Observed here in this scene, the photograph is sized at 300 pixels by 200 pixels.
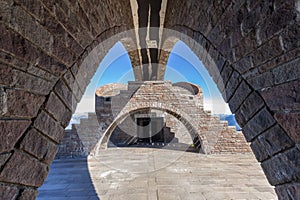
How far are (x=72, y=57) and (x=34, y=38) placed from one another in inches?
16.7

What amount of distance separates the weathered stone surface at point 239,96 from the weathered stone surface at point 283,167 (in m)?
0.44

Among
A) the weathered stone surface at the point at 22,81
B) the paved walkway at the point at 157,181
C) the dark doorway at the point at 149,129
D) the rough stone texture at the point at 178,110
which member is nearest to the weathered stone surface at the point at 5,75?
the weathered stone surface at the point at 22,81

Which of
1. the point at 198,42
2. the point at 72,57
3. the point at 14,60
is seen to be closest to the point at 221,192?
the point at 198,42

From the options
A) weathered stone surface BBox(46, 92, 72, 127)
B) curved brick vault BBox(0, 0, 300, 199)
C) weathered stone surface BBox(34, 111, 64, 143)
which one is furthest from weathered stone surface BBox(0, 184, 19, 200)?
weathered stone surface BBox(46, 92, 72, 127)

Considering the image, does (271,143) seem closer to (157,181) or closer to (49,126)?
(49,126)

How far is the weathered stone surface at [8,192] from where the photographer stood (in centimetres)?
75

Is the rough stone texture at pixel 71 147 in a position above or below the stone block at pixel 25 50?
below

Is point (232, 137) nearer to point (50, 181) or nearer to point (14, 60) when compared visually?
point (50, 181)

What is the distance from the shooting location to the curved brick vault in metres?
0.78

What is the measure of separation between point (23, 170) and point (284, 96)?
4.75 ft

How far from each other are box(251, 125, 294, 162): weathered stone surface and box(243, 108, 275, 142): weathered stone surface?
0.03 metres

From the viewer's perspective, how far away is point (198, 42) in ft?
6.46

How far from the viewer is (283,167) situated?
989 mm

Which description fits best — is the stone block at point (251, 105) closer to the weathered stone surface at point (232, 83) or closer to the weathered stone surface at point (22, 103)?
the weathered stone surface at point (232, 83)
